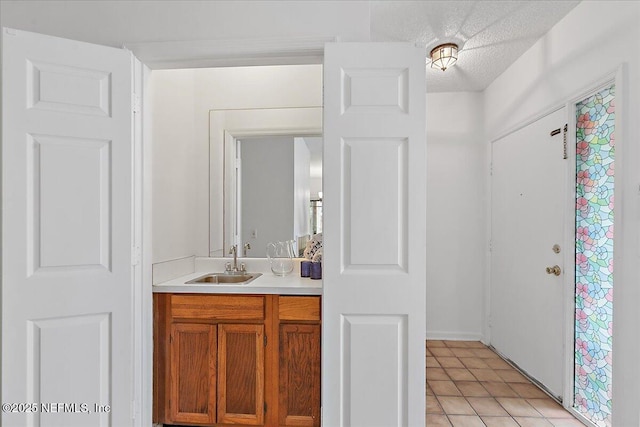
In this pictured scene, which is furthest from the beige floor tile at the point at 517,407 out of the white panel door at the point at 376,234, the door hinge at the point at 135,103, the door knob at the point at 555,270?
the door hinge at the point at 135,103

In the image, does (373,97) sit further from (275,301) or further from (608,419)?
(608,419)

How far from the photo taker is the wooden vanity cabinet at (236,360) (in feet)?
6.07

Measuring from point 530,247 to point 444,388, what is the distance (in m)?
1.31

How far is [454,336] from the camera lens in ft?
11.7

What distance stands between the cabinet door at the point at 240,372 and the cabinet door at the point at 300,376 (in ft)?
0.43

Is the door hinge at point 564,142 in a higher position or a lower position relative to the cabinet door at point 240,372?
higher

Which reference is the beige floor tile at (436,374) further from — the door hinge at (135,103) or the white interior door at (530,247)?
the door hinge at (135,103)

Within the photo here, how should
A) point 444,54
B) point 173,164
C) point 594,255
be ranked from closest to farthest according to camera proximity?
point 594,255 → point 173,164 → point 444,54

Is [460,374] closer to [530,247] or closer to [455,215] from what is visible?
[530,247]

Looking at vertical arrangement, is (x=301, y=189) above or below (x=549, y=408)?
above

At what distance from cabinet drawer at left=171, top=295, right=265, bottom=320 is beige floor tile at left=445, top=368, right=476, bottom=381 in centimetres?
182

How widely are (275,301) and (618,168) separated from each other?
200cm

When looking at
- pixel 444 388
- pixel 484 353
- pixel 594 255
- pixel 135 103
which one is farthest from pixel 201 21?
pixel 484 353

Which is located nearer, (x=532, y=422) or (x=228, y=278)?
(x=532, y=422)
